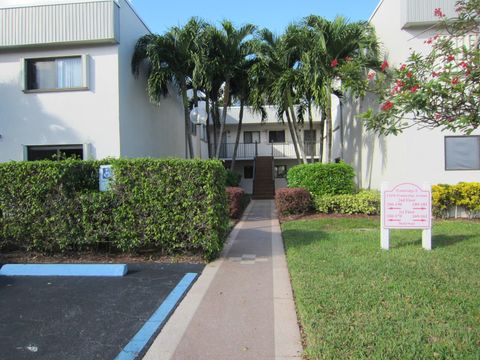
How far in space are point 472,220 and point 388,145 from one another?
10.7 ft

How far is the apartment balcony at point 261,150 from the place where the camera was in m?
24.8

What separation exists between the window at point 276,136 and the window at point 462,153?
49.1ft

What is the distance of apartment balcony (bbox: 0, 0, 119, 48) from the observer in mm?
11672

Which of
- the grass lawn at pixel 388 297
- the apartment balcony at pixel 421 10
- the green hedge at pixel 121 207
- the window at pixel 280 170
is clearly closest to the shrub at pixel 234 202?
the grass lawn at pixel 388 297

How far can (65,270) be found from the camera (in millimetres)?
6172

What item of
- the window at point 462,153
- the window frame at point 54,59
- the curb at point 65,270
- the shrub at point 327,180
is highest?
the window frame at point 54,59

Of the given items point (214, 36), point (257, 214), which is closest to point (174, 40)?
point (214, 36)

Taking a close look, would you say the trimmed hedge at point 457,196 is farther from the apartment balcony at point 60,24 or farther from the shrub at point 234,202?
the apartment balcony at point 60,24

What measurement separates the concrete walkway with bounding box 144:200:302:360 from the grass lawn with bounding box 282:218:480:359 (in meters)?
0.22

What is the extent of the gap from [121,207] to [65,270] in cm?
128

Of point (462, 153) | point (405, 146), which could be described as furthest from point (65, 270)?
point (462, 153)

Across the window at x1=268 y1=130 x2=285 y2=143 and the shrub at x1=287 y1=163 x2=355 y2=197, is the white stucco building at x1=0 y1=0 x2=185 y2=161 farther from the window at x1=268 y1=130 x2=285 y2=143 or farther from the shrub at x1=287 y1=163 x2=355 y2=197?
the window at x1=268 y1=130 x2=285 y2=143

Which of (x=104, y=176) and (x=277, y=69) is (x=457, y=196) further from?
(x=104, y=176)

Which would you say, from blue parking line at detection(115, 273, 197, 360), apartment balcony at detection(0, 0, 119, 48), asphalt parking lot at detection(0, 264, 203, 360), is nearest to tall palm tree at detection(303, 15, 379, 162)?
apartment balcony at detection(0, 0, 119, 48)
